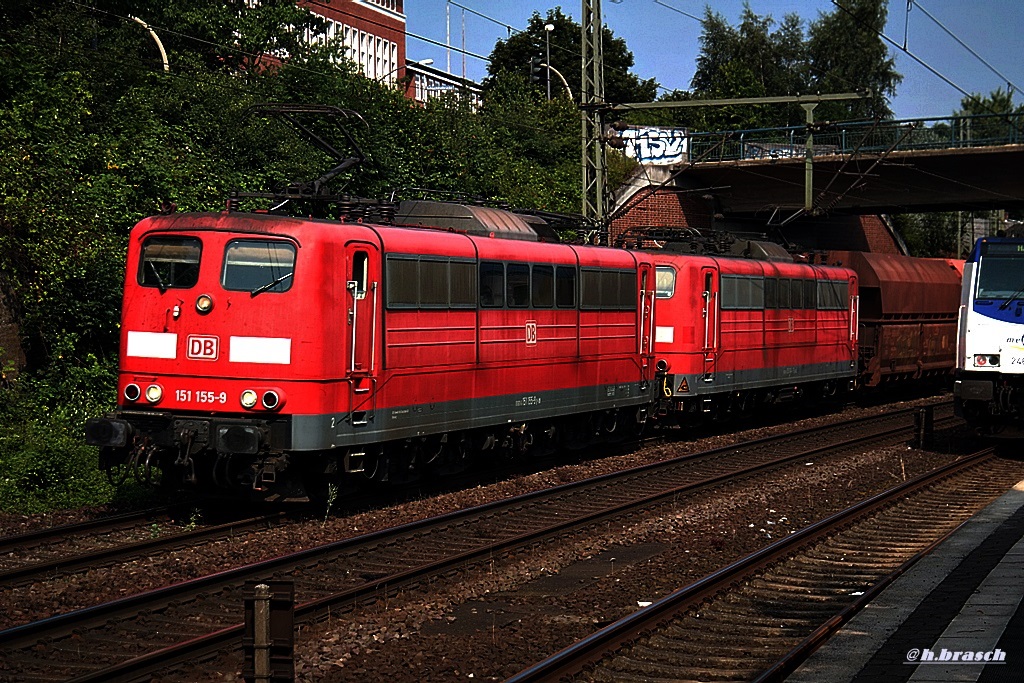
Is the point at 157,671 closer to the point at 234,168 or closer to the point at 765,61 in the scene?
the point at 234,168

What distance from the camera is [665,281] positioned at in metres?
22.5

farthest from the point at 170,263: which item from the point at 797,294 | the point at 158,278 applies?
the point at 797,294

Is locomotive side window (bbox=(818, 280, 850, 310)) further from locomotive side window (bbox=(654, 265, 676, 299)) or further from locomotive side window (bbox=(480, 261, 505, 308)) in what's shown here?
locomotive side window (bbox=(480, 261, 505, 308))

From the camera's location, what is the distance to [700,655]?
28.9 feet

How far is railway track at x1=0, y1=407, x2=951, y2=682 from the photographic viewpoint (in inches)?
329

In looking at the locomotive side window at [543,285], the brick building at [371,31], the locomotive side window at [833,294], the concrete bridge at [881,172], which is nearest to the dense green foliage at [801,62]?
the brick building at [371,31]

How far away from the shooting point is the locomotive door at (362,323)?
537 inches

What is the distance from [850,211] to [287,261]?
3623cm

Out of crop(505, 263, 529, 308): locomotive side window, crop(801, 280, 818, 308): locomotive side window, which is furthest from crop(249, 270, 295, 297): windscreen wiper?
crop(801, 280, 818, 308): locomotive side window

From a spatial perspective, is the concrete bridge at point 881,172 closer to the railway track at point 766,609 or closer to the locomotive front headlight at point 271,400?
the railway track at point 766,609

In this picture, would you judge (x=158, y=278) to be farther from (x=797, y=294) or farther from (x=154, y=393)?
(x=797, y=294)

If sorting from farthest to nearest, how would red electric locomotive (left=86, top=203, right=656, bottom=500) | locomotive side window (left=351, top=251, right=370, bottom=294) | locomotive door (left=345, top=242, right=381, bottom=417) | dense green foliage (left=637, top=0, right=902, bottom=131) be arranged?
dense green foliage (left=637, top=0, right=902, bottom=131) < locomotive side window (left=351, top=251, right=370, bottom=294) < locomotive door (left=345, top=242, right=381, bottom=417) < red electric locomotive (left=86, top=203, right=656, bottom=500)

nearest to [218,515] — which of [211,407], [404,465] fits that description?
[211,407]

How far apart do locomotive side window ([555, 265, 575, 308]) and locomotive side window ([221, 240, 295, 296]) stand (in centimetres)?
530
